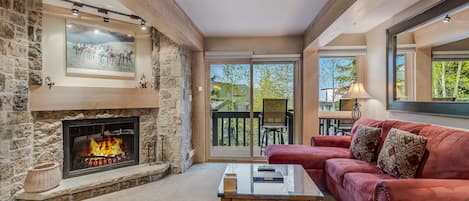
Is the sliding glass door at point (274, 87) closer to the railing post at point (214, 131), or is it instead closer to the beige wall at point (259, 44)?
the beige wall at point (259, 44)

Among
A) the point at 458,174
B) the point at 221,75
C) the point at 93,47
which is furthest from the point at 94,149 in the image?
the point at 458,174

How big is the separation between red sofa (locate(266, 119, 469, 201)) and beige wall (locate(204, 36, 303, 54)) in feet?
5.99

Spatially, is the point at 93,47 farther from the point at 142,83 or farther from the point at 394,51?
the point at 394,51

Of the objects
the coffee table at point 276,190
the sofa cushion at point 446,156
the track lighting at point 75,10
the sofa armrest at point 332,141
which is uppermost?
the track lighting at point 75,10

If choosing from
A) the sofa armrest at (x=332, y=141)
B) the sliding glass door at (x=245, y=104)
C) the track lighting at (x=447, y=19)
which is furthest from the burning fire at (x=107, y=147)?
the track lighting at (x=447, y=19)

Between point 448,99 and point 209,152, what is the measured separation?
3.69m

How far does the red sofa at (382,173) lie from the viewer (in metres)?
1.76

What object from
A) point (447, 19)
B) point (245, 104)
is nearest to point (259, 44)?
point (245, 104)

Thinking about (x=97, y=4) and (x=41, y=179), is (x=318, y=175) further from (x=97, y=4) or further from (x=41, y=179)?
(x=97, y=4)

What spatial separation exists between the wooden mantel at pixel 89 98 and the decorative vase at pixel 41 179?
66cm

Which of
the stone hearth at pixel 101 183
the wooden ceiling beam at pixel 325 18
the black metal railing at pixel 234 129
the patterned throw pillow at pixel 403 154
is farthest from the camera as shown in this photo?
the black metal railing at pixel 234 129

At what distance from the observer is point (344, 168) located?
2.79 metres

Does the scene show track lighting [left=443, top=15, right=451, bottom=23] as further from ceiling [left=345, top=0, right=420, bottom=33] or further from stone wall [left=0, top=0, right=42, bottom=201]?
stone wall [left=0, top=0, right=42, bottom=201]

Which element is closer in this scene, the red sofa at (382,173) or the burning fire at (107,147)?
the red sofa at (382,173)
